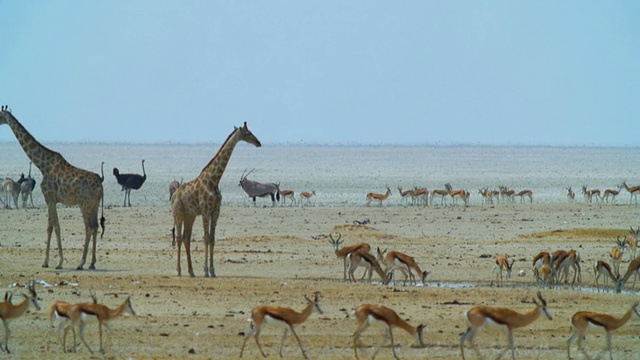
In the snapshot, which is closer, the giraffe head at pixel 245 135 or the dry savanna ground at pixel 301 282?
the dry savanna ground at pixel 301 282

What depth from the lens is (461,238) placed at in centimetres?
2856

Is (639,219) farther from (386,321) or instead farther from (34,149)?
(386,321)

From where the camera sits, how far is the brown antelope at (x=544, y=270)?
19656mm

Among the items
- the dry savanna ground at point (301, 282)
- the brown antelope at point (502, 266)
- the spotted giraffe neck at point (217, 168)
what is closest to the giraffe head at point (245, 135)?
the spotted giraffe neck at point (217, 168)

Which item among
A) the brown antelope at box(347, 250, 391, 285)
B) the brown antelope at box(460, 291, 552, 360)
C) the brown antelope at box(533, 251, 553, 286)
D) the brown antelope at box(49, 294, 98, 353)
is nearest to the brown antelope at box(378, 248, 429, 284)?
the brown antelope at box(347, 250, 391, 285)

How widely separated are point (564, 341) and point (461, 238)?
14.2 m

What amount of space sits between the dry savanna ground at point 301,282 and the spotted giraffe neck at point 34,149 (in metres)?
2.19

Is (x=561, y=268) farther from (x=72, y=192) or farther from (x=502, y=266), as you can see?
(x=72, y=192)

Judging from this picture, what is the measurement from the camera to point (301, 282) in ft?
64.5

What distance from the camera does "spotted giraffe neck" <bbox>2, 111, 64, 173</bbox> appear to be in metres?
22.2

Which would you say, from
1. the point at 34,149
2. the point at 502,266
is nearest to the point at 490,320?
the point at 502,266

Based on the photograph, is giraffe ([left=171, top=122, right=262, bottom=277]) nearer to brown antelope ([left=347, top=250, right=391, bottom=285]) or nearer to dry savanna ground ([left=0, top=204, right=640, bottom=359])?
dry savanna ground ([left=0, top=204, right=640, bottom=359])

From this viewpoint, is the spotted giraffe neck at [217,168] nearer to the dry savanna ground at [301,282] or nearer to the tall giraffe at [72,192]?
the dry savanna ground at [301,282]

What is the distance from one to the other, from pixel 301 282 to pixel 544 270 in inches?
188
